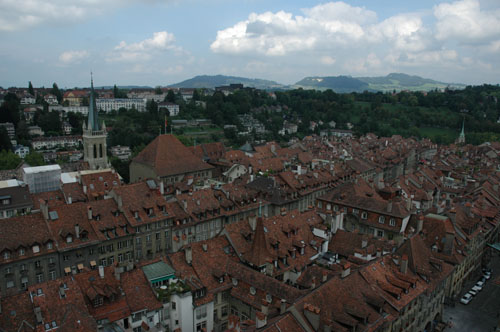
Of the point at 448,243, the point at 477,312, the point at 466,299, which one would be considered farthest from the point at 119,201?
the point at 477,312

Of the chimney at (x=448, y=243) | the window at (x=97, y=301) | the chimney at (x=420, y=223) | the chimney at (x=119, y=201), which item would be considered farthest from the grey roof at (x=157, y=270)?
the chimney at (x=448, y=243)

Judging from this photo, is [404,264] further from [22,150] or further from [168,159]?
[22,150]

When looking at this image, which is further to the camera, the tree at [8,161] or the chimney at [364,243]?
the tree at [8,161]

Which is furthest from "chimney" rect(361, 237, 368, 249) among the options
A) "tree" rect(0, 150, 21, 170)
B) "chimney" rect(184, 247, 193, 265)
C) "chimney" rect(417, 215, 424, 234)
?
"tree" rect(0, 150, 21, 170)

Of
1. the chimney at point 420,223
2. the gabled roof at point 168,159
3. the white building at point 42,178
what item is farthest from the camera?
the gabled roof at point 168,159

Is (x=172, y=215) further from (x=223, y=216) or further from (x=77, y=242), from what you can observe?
(x=77, y=242)

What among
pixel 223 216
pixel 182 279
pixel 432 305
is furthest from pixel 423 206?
pixel 182 279

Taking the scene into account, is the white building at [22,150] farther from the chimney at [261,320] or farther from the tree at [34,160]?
the chimney at [261,320]
